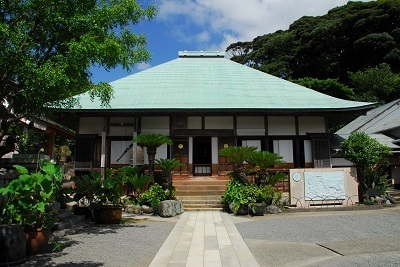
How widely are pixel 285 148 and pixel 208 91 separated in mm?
5274

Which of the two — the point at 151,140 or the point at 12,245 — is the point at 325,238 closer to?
the point at 12,245

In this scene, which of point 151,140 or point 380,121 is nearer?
point 151,140

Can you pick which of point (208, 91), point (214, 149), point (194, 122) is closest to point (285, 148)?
point (214, 149)

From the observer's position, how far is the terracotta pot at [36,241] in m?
6.23

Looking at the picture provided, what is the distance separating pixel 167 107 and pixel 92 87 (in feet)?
24.8

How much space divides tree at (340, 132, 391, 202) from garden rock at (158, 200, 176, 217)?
8.10m

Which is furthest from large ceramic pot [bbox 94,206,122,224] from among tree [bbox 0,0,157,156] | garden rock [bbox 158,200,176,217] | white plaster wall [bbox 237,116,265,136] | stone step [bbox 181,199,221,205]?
white plaster wall [bbox 237,116,265,136]

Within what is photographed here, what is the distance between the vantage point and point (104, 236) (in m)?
8.16

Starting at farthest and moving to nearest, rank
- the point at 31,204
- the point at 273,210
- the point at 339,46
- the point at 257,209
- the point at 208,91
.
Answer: the point at 339,46 → the point at 208,91 → the point at 273,210 → the point at 257,209 → the point at 31,204

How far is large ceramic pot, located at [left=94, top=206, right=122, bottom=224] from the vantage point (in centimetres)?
996

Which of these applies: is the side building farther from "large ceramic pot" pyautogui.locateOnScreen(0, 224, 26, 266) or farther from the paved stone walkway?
"large ceramic pot" pyautogui.locateOnScreen(0, 224, 26, 266)

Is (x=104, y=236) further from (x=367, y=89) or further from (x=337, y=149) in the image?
(x=367, y=89)

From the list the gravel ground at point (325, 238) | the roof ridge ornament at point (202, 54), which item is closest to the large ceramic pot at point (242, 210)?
the gravel ground at point (325, 238)

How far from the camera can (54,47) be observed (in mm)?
8070
